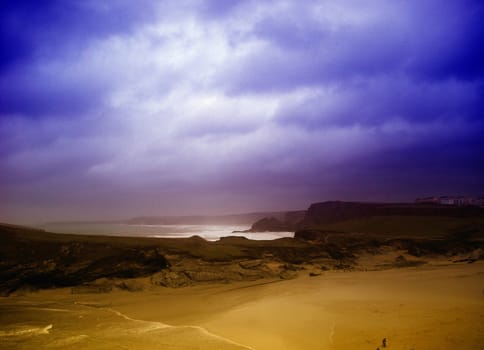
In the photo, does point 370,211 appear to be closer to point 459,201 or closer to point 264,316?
point 459,201

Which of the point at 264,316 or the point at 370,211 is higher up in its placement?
the point at 370,211

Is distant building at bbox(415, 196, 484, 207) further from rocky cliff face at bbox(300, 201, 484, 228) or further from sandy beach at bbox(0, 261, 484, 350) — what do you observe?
sandy beach at bbox(0, 261, 484, 350)

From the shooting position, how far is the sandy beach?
6234 mm

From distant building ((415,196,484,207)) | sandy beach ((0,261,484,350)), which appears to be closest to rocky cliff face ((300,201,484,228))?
distant building ((415,196,484,207))

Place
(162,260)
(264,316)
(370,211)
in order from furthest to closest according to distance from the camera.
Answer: (370,211)
(162,260)
(264,316)

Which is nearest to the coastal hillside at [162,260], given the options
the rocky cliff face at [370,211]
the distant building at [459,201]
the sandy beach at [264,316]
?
the sandy beach at [264,316]

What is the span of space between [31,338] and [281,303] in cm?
623

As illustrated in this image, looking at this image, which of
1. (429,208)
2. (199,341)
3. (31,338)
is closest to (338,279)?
(199,341)

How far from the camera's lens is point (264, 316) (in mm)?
8156

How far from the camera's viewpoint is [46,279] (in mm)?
11320

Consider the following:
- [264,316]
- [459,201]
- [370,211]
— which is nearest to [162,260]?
[264,316]

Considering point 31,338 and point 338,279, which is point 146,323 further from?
point 338,279

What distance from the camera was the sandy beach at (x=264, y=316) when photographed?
623 centimetres

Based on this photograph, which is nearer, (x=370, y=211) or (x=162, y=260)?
(x=162, y=260)
